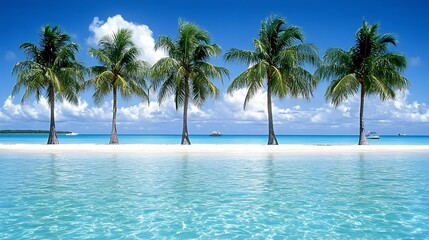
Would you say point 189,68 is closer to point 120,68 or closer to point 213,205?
point 120,68

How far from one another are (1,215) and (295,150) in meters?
19.9

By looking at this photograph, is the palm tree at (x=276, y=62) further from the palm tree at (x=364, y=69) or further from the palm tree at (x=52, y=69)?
the palm tree at (x=52, y=69)

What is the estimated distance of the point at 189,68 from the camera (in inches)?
1153

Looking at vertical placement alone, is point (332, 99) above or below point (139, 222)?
above

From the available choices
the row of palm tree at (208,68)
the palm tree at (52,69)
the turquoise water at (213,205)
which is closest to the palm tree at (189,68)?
the row of palm tree at (208,68)

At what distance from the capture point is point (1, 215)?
7156 millimetres

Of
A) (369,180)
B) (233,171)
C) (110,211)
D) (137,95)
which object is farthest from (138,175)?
(137,95)

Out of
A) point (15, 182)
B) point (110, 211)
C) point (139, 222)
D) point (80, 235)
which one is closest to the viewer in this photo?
point (80, 235)

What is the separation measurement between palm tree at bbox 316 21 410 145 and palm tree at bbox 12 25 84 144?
19908 millimetres

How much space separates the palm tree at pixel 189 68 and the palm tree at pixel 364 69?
8557 millimetres

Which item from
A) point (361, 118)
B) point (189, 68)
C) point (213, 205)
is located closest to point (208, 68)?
point (189, 68)

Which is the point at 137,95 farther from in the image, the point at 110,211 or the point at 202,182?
the point at 110,211

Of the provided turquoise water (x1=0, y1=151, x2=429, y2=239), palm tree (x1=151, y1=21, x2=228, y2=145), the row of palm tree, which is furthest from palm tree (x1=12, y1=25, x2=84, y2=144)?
turquoise water (x1=0, y1=151, x2=429, y2=239)

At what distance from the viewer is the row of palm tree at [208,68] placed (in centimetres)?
2830
